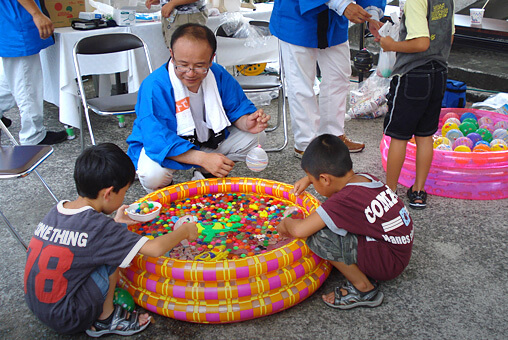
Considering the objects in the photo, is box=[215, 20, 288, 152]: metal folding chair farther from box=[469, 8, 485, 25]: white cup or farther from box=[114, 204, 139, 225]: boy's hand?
box=[469, 8, 485, 25]: white cup

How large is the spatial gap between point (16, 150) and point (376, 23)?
2.33m

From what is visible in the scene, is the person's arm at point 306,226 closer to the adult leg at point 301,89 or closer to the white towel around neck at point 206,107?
the white towel around neck at point 206,107

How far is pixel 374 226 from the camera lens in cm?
191

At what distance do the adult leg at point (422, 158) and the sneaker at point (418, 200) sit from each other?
31mm

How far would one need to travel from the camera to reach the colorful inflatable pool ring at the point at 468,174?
280 cm

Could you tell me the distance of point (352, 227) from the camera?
190 centimetres

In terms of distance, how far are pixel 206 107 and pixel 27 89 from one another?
1735 mm

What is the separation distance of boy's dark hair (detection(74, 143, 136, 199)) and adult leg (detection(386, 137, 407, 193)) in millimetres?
1683

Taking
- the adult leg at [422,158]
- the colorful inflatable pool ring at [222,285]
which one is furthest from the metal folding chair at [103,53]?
the adult leg at [422,158]

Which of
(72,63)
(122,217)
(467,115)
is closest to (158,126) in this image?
(122,217)

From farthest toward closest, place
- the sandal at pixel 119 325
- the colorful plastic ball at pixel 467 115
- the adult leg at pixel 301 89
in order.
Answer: the colorful plastic ball at pixel 467 115 → the adult leg at pixel 301 89 → the sandal at pixel 119 325

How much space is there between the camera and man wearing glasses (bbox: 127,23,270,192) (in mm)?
2521

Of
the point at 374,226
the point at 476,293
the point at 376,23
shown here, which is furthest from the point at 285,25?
the point at 476,293

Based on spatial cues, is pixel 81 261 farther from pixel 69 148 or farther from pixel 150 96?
pixel 69 148
